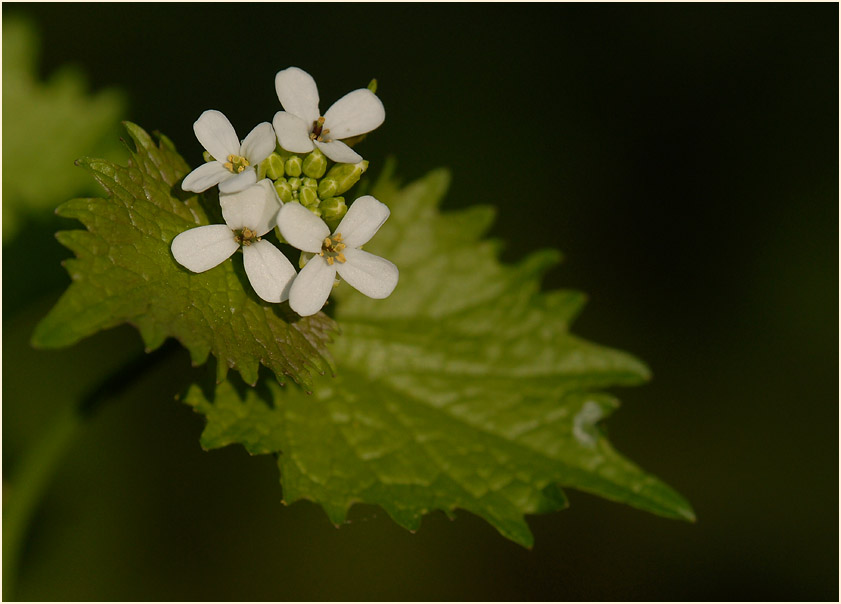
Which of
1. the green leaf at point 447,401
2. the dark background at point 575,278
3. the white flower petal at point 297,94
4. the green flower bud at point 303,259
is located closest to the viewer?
the green flower bud at point 303,259

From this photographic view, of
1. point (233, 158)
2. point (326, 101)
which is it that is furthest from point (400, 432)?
point (326, 101)

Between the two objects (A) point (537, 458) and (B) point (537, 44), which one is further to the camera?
(B) point (537, 44)

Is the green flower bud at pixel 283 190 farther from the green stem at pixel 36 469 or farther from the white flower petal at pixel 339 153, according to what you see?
the green stem at pixel 36 469

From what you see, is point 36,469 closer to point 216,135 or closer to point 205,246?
point 205,246

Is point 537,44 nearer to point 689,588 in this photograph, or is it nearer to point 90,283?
point 689,588

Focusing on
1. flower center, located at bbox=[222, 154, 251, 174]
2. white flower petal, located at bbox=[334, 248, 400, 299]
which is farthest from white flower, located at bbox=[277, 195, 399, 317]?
flower center, located at bbox=[222, 154, 251, 174]

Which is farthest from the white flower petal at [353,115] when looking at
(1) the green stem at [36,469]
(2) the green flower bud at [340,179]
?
(1) the green stem at [36,469]

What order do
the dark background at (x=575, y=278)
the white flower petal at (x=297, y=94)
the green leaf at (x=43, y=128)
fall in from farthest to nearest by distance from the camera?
the dark background at (x=575, y=278) < the green leaf at (x=43, y=128) < the white flower petal at (x=297, y=94)
